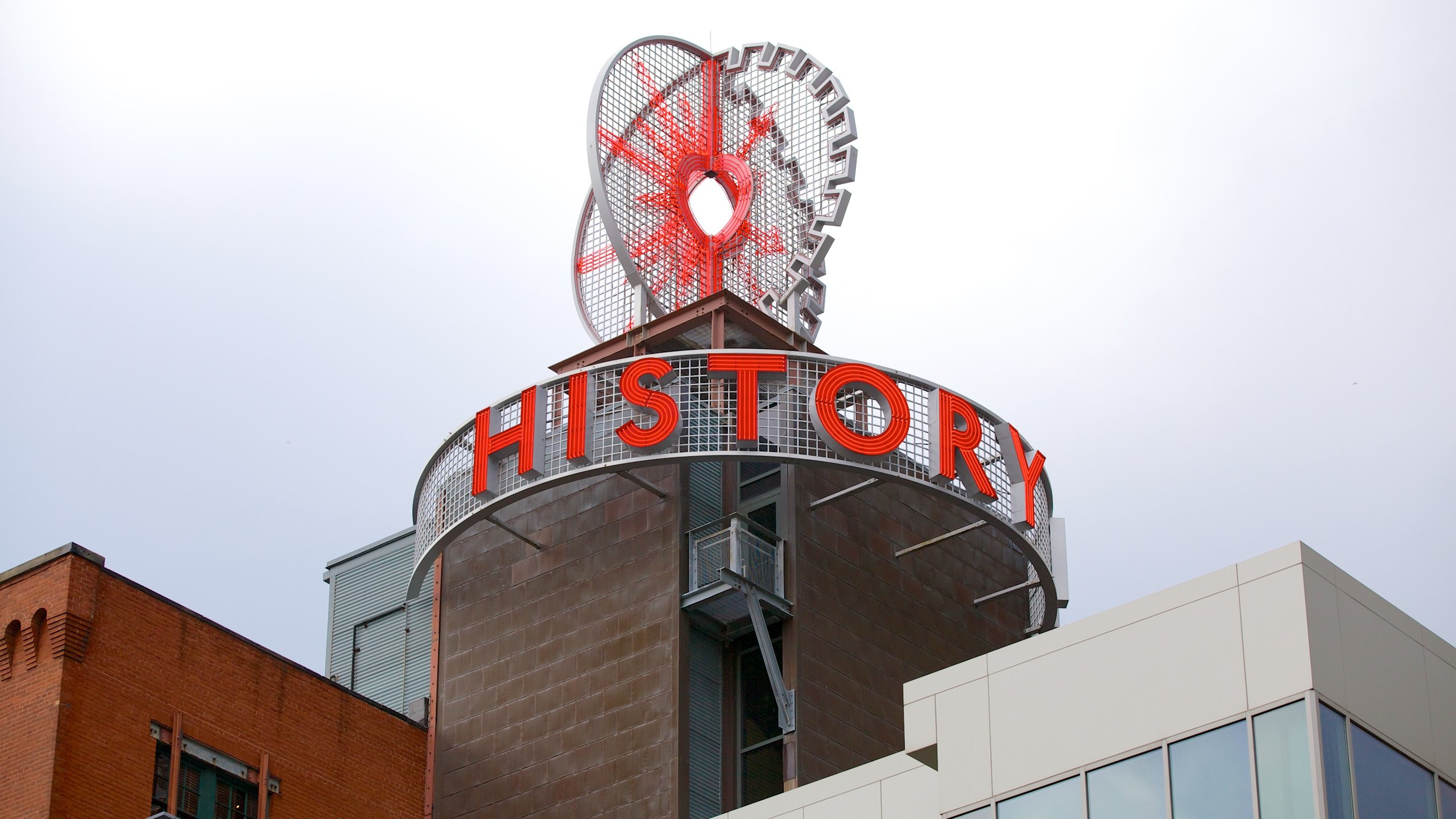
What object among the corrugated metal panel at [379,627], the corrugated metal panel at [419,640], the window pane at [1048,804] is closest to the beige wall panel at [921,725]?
the window pane at [1048,804]

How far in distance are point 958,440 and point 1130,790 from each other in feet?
59.3

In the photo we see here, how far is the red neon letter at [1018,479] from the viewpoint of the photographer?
47.7 metres

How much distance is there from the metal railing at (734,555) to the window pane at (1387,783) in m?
18.7

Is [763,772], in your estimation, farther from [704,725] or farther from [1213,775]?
[1213,775]

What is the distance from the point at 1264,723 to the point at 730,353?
66.3 feet

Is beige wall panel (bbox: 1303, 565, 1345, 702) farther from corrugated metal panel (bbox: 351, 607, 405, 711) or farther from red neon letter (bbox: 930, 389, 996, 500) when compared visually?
corrugated metal panel (bbox: 351, 607, 405, 711)

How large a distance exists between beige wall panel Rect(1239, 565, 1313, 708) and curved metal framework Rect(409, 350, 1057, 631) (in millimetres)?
17243

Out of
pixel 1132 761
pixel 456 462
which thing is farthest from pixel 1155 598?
pixel 456 462

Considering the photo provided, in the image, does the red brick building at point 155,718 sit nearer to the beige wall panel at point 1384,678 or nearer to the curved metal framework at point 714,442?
the curved metal framework at point 714,442

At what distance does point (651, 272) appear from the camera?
52.3m

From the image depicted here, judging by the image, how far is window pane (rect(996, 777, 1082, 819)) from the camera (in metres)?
29.7

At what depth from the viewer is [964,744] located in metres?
31.5

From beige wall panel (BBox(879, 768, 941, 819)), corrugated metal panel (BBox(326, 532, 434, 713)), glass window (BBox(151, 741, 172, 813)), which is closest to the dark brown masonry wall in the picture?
corrugated metal panel (BBox(326, 532, 434, 713))

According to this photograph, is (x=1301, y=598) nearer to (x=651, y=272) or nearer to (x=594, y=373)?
(x=594, y=373)
